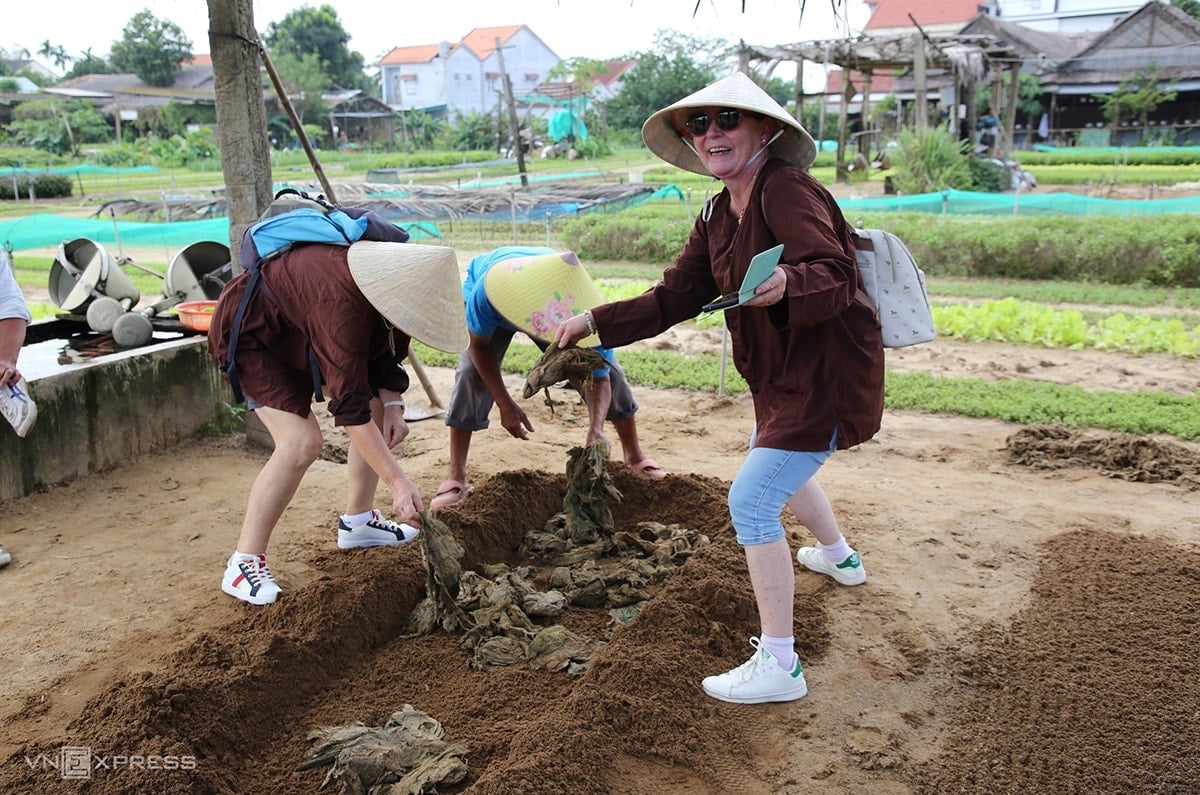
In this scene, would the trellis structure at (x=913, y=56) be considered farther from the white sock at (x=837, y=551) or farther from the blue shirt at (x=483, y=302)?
the white sock at (x=837, y=551)

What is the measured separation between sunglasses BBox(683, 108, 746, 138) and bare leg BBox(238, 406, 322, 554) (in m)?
1.73

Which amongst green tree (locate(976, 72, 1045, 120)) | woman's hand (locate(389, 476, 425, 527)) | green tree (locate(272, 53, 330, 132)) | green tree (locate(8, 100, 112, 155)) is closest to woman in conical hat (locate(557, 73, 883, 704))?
woman's hand (locate(389, 476, 425, 527))

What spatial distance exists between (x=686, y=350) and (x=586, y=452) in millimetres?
4547

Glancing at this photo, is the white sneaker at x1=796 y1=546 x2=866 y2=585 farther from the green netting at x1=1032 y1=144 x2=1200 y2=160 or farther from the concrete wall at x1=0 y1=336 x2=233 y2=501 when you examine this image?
the green netting at x1=1032 y1=144 x2=1200 y2=160

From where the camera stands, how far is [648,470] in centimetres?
486

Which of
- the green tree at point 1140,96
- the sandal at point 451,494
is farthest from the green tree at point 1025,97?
the sandal at point 451,494

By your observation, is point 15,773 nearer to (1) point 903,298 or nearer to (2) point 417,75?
(1) point 903,298

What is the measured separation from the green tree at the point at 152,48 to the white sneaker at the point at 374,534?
197 ft

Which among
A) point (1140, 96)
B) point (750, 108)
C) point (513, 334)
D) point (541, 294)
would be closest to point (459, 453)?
point (513, 334)

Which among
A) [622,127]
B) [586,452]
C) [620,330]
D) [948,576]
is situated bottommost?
[948,576]

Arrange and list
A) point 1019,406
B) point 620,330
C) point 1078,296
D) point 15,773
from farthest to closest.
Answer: point 1078,296 < point 1019,406 < point 620,330 < point 15,773

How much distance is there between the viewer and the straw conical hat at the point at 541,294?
402cm

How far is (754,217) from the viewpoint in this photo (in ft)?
8.97

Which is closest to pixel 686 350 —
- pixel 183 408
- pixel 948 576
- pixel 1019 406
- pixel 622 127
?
pixel 1019 406
